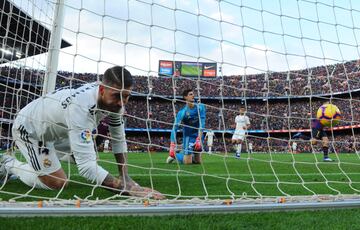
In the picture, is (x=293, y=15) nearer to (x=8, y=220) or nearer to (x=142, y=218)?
(x=142, y=218)

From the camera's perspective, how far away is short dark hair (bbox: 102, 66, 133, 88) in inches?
126

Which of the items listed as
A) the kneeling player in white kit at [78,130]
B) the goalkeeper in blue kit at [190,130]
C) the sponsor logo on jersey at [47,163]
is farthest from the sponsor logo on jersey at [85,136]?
the goalkeeper in blue kit at [190,130]

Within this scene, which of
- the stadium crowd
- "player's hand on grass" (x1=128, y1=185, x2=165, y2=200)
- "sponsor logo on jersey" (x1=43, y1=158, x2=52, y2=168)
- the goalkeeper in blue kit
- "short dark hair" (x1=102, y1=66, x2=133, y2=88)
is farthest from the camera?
the goalkeeper in blue kit

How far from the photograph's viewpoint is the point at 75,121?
3.21 m

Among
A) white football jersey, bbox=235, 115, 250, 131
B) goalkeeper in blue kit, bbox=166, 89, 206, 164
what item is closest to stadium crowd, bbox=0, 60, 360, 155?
goalkeeper in blue kit, bbox=166, 89, 206, 164

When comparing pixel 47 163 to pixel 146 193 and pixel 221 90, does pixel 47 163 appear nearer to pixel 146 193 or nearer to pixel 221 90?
pixel 146 193

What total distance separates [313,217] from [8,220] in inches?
78.9

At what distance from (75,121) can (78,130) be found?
0.11m

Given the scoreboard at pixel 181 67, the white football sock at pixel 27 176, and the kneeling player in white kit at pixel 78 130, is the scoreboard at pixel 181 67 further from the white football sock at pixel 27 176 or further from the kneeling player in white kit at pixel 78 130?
the white football sock at pixel 27 176

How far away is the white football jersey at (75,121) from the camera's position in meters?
3.09

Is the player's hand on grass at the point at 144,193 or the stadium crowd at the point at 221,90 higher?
the stadium crowd at the point at 221,90

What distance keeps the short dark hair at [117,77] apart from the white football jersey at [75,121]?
272 mm

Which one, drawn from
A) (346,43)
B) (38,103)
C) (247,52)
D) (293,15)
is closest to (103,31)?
(38,103)

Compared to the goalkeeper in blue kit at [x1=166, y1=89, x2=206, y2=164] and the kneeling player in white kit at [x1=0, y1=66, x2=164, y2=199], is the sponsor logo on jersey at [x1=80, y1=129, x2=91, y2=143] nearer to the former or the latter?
the kneeling player in white kit at [x1=0, y1=66, x2=164, y2=199]
